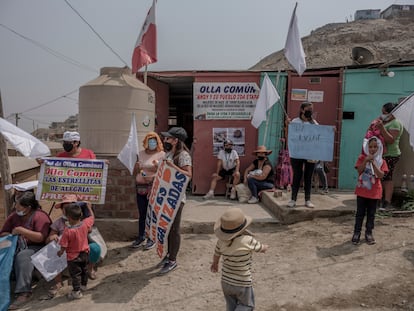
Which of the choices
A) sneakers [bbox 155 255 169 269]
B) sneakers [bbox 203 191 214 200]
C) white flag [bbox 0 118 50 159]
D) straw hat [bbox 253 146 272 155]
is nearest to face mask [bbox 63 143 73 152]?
white flag [bbox 0 118 50 159]

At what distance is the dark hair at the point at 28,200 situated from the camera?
4410 millimetres

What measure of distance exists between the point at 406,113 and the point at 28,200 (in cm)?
561

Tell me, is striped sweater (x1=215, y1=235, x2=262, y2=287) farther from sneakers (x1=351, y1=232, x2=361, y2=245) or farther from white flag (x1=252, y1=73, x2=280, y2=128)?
white flag (x1=252, y1=73, x2=280, y2=128)

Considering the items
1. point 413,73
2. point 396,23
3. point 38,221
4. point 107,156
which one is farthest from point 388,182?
point 396,23

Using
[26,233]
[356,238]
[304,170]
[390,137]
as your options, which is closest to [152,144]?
[26,233]

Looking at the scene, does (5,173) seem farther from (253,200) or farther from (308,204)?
(308,204)

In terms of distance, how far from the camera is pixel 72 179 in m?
4.84

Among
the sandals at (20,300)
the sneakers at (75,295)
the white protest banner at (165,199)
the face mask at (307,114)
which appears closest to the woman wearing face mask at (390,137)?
the face mask at (307,114)

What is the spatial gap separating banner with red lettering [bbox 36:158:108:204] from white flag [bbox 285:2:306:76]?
14.8 ft

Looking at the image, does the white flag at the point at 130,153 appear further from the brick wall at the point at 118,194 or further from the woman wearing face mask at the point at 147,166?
the brick wall at the point at 118,194

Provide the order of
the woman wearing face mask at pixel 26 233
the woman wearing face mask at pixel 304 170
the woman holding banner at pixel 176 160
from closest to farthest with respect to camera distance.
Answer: the woman wearing face mask at pixel 26 233 < the woman holding banner at pixel 176 160 < the woman wearing face mask at pixel 304 170

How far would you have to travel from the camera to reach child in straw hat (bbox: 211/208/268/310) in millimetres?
2996

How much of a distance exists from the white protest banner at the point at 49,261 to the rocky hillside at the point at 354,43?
16.4m

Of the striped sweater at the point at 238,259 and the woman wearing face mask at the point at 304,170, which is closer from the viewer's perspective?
the striped sweater at the point at 238,259
